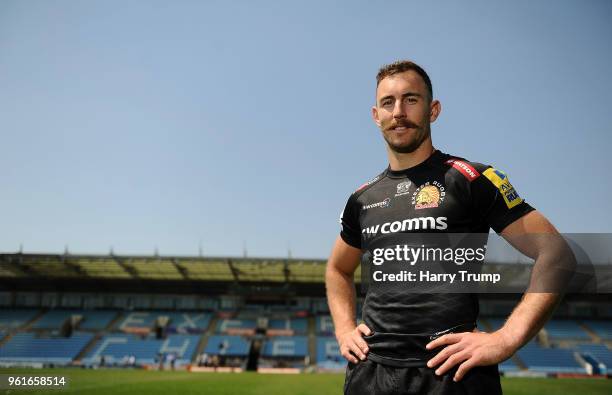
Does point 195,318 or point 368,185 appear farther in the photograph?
point 195,318

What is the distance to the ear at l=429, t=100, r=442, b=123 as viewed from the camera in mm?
2526

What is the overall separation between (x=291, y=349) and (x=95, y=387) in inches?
910

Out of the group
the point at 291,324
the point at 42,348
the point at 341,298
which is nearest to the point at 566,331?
the point at 291,324

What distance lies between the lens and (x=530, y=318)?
189 cm

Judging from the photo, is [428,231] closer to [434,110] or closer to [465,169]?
[465,169]

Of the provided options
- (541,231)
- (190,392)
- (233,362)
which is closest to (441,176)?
(541,231)

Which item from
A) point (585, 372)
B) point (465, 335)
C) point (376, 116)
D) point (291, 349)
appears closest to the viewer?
point (465, 335)

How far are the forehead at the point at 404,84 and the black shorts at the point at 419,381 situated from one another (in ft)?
4.80

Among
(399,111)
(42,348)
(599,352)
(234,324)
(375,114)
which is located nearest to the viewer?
(399,111)

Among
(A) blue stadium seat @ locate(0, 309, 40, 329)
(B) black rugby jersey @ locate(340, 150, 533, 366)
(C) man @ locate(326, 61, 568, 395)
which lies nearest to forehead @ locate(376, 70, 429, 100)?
(C) man @ locate(326, 61, 568, 395)

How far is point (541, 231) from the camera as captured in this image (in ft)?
6.64

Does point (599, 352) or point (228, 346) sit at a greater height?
point (228, 346)

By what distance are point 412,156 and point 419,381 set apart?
48.0 inches

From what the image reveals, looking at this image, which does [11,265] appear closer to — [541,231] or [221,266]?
[221,266]
